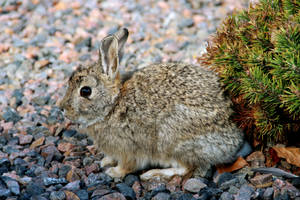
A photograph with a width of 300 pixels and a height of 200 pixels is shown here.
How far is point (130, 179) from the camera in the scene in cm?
491

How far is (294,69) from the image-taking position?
3.79 m

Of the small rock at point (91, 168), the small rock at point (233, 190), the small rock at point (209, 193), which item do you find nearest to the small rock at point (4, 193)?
the small rock at point (91, 168)

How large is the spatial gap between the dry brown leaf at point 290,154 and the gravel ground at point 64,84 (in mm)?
251

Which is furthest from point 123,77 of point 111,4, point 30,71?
point 111,4

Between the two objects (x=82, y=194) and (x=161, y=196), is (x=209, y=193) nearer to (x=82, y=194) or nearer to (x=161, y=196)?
(x=161, y=196)

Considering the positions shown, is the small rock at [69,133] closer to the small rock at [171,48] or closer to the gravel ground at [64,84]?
the gravel ground at [64,84]

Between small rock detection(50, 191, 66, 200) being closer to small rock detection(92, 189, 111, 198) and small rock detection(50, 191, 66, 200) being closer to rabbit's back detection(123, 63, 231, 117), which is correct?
small rock detection(92, 189, 111, 198)

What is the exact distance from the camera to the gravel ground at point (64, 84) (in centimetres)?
449

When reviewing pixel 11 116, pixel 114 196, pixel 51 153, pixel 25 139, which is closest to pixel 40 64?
pixel 11 116

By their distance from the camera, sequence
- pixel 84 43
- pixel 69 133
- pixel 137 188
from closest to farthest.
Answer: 1. pixel 137 188
2. pixel 69 133
3. pixel 84 43

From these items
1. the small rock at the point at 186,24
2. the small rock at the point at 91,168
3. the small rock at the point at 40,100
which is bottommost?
the small rock at the point at 91,168

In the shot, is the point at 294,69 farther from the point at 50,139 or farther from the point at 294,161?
the point at 50,139

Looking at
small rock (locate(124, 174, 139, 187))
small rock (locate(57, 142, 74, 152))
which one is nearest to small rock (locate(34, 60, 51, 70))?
small rock (locate(57, 142, 74, 152))

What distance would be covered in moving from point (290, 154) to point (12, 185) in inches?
126
